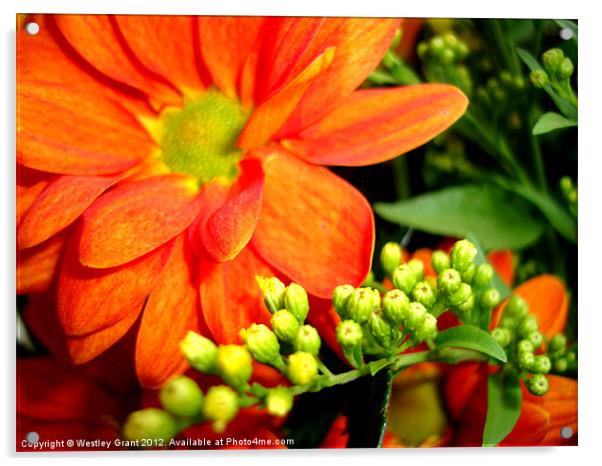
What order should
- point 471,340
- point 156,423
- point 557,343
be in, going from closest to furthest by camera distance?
1. point 156,423
2. point 471,340
3. point 557,343

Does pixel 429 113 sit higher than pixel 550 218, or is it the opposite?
pixel 429 113

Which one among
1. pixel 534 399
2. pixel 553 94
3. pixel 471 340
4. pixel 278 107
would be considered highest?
pixel 278 107

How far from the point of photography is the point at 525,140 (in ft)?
2.98

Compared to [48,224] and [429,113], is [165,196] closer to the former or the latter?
[48,224]

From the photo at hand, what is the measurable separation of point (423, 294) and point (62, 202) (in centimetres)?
32

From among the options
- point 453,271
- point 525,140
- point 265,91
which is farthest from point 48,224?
point 525,140

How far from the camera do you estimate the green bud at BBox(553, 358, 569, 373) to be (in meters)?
0.85

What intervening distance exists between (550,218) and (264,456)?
391 mm

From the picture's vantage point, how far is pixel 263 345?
0.69 meters

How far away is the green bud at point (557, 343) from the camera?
851mm

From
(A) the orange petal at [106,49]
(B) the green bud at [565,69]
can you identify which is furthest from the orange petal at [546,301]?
(A) the orange petal at [106,49]

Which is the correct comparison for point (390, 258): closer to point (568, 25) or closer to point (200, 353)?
point (200, 353)

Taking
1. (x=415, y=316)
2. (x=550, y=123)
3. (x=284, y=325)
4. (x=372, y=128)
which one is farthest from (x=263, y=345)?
(x=550, y=123)

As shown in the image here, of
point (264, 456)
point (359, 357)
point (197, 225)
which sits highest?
point (197, 225)
